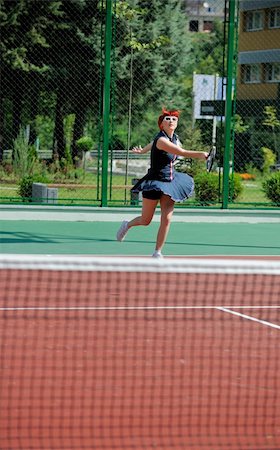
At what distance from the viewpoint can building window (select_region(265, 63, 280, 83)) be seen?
43562 mm

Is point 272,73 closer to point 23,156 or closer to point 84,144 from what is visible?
point 84,144

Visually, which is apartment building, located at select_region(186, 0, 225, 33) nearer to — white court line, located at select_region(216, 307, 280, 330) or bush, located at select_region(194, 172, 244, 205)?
bush, located at select_region(194, 172, 244, 205)

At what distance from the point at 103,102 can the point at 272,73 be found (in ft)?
90.0

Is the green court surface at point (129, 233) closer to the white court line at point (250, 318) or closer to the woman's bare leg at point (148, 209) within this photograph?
the woman's bare leg at point (148, 209)

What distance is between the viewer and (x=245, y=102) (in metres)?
41.1

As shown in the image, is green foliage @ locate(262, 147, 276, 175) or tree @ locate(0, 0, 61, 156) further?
green foliage @ locate(262, 147, 276, 175)

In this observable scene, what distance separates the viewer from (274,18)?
153 ft

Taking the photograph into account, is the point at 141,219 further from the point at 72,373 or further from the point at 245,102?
the point at 245,102

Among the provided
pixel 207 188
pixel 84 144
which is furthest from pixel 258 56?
pixel 207 188

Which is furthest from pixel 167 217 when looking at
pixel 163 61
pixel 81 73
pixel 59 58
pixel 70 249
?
pixel 163 61

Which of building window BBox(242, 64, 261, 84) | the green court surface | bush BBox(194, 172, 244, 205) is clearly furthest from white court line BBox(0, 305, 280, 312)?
building window BBox(242, 64, 261, 84)

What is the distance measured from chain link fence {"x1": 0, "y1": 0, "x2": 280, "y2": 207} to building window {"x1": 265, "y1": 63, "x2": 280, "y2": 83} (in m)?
0.68

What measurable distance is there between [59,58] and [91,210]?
40.7 ft

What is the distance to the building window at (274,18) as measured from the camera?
1822 inches
